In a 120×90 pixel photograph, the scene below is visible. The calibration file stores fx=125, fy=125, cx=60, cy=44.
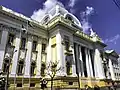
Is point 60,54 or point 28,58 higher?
point 60,54

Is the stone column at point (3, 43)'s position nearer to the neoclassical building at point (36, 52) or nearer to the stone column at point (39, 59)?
the neoclassical building at point (36, 52)

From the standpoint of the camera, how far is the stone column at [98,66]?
34.5 metres

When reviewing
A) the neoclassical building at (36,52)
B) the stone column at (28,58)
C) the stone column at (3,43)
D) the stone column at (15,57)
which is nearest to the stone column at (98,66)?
the neoclassical building at (36,52)

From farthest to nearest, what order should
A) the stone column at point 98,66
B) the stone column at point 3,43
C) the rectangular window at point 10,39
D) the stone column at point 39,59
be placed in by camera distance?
1. the stone column at point 98,66
2. the stone column at point 39,59
3. the rectangular window at point 10,39
4. the stone column at point 3,43

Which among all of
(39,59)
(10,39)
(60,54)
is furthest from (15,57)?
(60,54)

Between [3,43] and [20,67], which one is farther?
[20,67]

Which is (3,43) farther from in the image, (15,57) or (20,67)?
(20,67)

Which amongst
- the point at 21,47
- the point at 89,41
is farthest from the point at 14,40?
the point at 89,41

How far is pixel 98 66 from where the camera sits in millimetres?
35531

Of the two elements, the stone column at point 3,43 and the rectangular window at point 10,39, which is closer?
the stone column at point 3,43

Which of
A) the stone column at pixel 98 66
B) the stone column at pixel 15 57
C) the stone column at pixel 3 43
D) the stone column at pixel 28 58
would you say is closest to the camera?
the stone column at pixel 3 43

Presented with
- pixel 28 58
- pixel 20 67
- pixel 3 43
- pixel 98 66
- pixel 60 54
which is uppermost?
pixel 3 43

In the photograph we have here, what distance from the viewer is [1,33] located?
70.7ft

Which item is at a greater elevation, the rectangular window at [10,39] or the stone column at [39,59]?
the rectangular window at [10,39]
